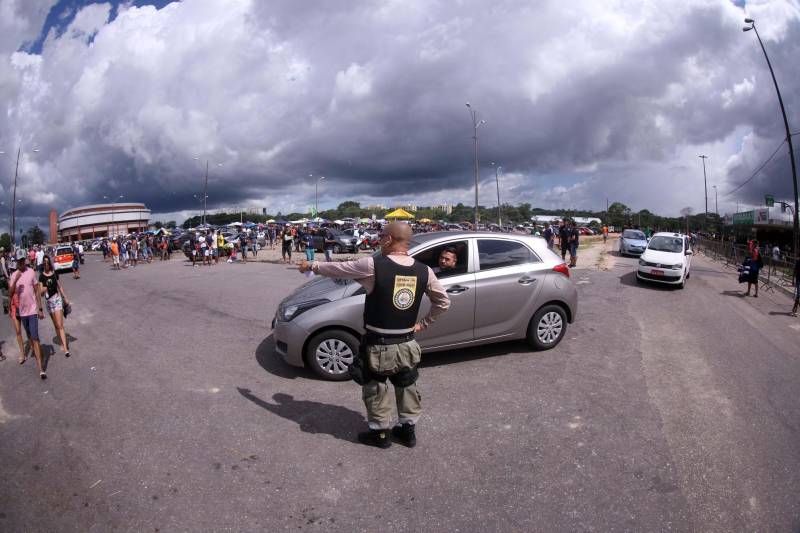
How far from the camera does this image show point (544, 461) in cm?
341

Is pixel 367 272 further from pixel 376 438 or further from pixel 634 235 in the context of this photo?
pixel 634 235

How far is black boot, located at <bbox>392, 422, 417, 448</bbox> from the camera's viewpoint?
357cm

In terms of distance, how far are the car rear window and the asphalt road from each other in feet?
4.00

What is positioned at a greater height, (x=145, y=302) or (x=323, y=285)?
(x=323, y=285)

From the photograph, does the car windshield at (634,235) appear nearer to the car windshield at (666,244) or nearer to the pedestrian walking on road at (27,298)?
the car windshield at (666,244)

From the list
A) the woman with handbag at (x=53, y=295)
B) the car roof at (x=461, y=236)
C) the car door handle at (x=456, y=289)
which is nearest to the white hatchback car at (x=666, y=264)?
the car roof at (x=461, y=236)

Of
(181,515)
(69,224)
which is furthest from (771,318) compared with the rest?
(69,224)

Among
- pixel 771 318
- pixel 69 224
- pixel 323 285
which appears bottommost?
pixel 771 318

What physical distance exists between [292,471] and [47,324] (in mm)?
8467

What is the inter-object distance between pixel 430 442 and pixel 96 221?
415 feet

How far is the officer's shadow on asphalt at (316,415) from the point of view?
392cm

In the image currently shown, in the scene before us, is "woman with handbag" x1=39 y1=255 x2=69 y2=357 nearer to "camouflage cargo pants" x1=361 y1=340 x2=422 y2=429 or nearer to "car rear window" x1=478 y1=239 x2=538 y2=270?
"camouflage cargo pants" x1=361 y1=340 x2=422 y2=429

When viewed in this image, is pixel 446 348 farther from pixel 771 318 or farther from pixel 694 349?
pixel 771 318

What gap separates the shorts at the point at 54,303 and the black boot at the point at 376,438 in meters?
5.34
